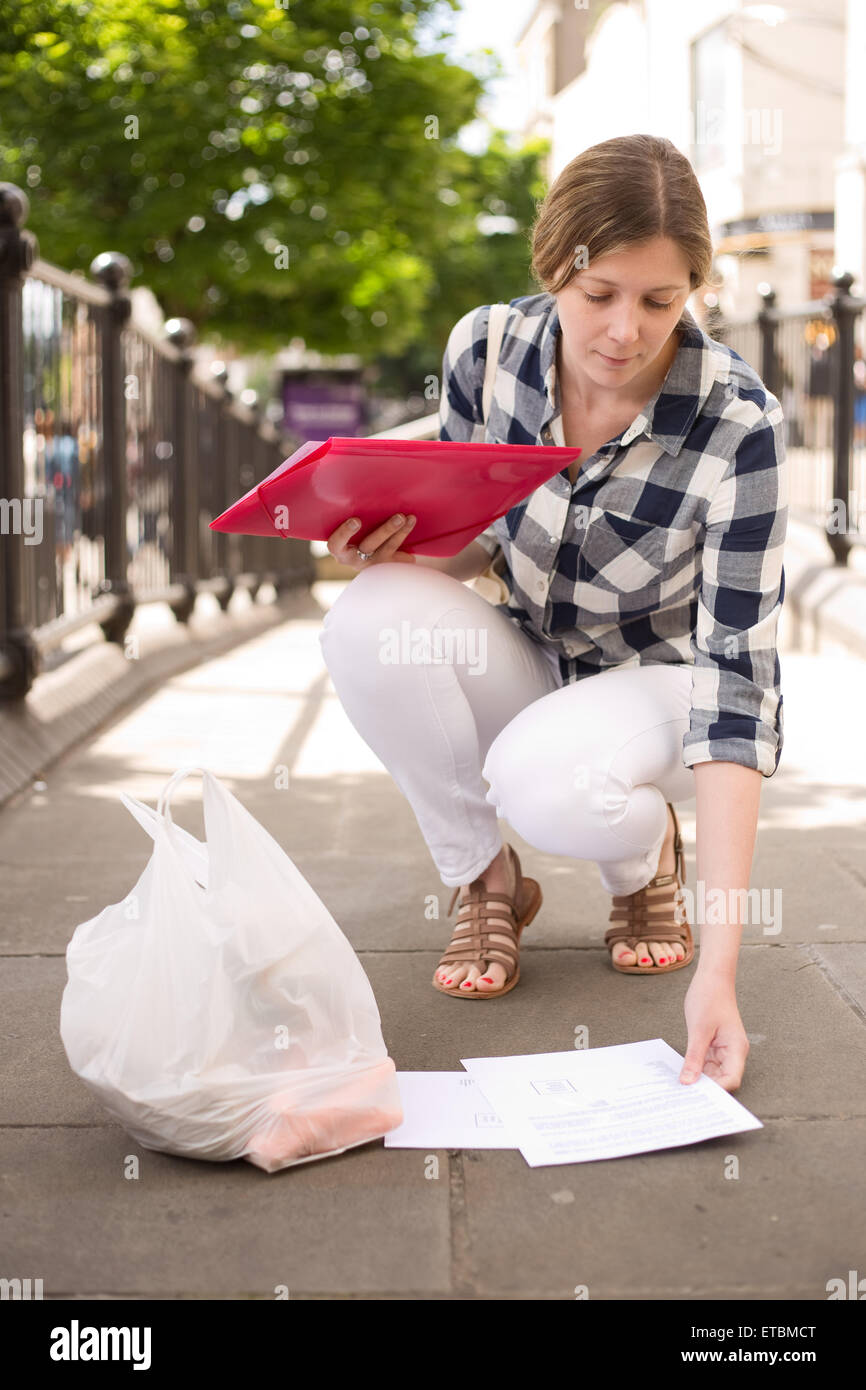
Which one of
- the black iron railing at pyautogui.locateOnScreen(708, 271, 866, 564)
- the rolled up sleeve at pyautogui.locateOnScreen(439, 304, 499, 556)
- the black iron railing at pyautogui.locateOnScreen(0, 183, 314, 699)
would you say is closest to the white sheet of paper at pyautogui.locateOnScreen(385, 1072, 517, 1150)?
the rolled up sleeve at pyautogui.locateOnScreen(439, 304, 499, 556)

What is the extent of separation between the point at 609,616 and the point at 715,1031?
2.83ft

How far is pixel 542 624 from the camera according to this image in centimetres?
283

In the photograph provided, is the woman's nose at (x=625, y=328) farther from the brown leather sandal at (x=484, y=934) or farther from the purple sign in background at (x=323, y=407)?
the purple sign in background at (x=323, y=407)

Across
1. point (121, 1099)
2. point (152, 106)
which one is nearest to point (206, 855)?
point (121, 1099)

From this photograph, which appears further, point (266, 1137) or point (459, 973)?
point (459, 973)

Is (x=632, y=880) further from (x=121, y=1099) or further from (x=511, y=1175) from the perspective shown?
(x=121, y=1099)

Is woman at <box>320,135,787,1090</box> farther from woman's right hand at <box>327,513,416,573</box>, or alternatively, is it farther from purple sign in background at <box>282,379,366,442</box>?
purple sign in background at <box>282,379,366,442</box>

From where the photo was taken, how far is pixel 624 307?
2.28 m

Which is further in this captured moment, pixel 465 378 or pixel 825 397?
pixel 825 397

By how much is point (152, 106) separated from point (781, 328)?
9626 mm

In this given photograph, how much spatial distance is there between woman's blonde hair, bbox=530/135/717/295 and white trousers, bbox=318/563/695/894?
0.66 m

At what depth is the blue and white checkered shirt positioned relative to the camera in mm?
2367

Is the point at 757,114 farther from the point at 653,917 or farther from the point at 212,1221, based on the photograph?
the point at 212,1221

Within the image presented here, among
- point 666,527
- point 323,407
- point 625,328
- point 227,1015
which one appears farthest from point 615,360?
point 323,407
